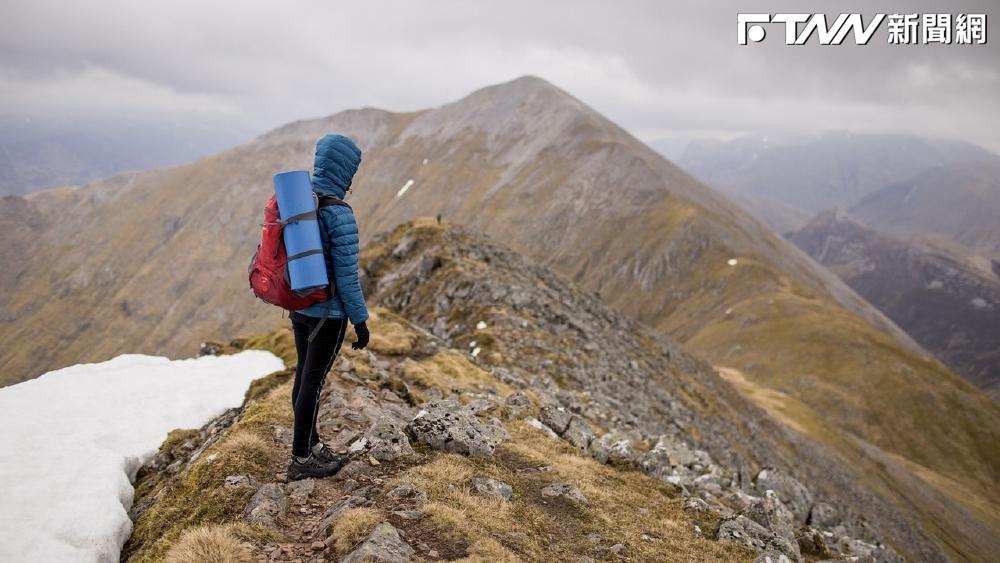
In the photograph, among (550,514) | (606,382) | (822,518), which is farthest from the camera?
(606,382)

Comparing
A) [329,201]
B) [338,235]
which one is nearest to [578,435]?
[338,235]

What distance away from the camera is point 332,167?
8664 mm

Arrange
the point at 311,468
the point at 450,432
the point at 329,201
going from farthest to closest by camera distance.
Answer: the point at 450,432, the point at 311,468, the point at 329,201

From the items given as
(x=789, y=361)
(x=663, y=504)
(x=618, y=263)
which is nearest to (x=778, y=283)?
(x=789, y=361)

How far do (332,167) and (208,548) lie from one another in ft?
18.6

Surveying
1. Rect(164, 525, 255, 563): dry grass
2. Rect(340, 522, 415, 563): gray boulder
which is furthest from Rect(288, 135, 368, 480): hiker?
Rect(340, 522, 415, 563): gray boulder

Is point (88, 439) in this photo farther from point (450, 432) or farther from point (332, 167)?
point (332, 167)

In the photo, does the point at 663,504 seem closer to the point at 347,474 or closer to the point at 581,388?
the point at 347,474

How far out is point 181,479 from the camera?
9391 millimetres

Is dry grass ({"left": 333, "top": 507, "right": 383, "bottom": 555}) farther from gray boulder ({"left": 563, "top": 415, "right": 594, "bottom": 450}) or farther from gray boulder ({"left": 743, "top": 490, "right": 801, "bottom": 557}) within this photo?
gray boulder ({"left": 743, "top": 490, "right": 801, "bottom": 557})

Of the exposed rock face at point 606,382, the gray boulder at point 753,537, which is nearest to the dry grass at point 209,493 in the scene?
the exposed rock face at point 606,382

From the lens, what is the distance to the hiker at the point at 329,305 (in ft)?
27.6

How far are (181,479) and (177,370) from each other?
9263 mm

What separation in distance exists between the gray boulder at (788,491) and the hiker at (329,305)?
19.7 metres
